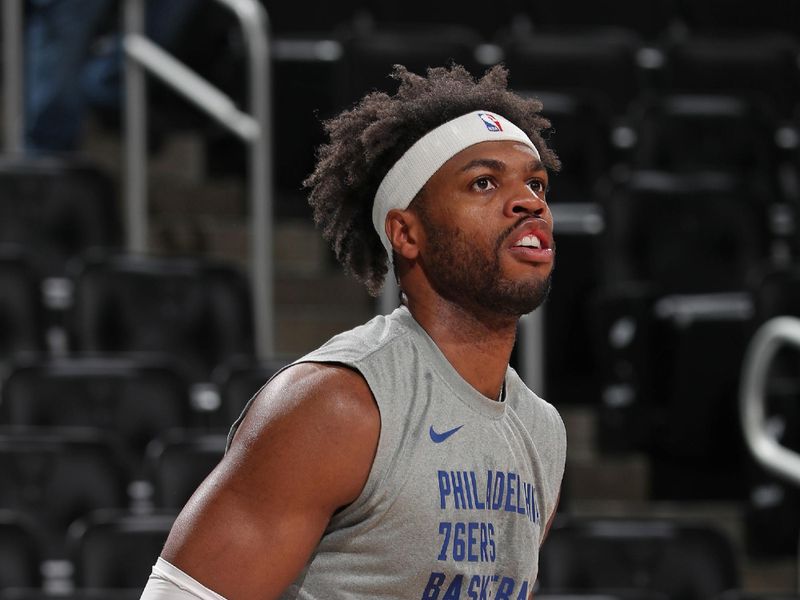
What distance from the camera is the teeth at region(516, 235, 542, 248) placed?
2.04 meters

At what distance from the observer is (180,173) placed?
6266 millimetres

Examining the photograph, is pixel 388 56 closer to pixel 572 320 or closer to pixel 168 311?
pixel 572 320

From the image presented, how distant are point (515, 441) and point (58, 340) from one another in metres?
3.08

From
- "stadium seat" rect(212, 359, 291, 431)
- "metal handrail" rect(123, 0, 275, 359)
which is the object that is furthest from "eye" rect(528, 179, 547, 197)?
"metal handrail" rect(123, 0, 275, 359)

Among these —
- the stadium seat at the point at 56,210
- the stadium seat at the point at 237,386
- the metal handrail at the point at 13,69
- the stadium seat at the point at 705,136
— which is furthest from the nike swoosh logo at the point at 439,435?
the stadium seat at the point at 705,136

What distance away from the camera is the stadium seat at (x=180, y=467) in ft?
13.8

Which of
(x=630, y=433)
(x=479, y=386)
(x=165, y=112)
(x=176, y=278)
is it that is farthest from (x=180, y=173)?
(x=479, y=386)

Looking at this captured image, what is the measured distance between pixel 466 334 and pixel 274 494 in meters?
0.36

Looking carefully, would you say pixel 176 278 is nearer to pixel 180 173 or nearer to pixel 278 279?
pixel 278 279

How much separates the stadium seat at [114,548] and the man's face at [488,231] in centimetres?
202

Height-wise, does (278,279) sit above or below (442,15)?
below

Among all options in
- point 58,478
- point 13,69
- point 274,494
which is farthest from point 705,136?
point 274,494

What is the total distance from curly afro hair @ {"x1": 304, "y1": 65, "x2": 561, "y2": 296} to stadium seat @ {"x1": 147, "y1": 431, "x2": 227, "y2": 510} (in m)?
1.95

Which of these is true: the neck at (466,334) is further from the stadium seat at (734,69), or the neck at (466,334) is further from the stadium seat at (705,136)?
the stadium seat at (734,69)
